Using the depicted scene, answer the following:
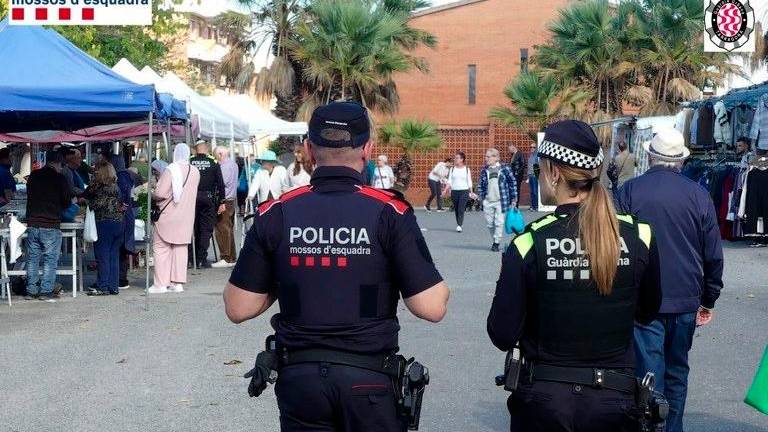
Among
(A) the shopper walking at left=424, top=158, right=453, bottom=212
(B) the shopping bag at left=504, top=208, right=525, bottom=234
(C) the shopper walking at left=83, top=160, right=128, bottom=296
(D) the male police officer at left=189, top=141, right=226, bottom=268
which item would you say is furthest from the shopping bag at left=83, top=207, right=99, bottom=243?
(A) the shopper walking at left=424, top=158, right=453, bottom=212

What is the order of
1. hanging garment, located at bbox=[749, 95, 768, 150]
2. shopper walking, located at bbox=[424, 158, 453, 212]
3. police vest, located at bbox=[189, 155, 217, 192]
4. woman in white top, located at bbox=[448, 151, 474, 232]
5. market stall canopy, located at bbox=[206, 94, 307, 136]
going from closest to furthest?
police vest, located at bbox=[189, 155, 217, 192]
hanging garment, located at bbox=[749, 95, 768, 150]
woman in white top, located at bbox=[448, 151, 474, 232]
market stall canopy, located at bbox=[206, 94, 307, 136]
shopper walking, located at bbox=[424, 158, 453, 212]

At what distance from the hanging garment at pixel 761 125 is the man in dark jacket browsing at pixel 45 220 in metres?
11.2

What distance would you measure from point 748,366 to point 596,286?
6012 millimetres

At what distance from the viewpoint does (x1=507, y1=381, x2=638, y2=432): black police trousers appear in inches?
167

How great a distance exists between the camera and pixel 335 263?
426cm

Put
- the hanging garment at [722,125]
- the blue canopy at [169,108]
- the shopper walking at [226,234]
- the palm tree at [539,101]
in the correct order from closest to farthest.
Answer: the blue canopy at [169,108]
the shopper walking at [226,234]
the hanging garment at [722,125]
the palm tree at [539,101]

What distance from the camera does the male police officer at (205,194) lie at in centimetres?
1838

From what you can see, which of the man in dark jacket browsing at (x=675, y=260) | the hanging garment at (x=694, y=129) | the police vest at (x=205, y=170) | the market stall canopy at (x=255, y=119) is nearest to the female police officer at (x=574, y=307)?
the man in dark jacket browsing at (x=675, y=260)

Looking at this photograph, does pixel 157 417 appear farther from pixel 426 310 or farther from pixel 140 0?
pixel 140 0

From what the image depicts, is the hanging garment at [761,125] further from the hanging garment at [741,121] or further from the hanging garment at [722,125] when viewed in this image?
the hanging garment at [722,125]

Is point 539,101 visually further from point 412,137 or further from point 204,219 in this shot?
point 204,219

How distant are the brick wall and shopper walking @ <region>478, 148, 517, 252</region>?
873 inches

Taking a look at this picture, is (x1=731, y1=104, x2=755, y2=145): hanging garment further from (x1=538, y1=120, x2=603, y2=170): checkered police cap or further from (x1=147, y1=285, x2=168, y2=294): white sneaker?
(x1=538, y1=120, x2=603, y2=170): checkered police cap

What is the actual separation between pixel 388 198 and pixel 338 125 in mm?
309
